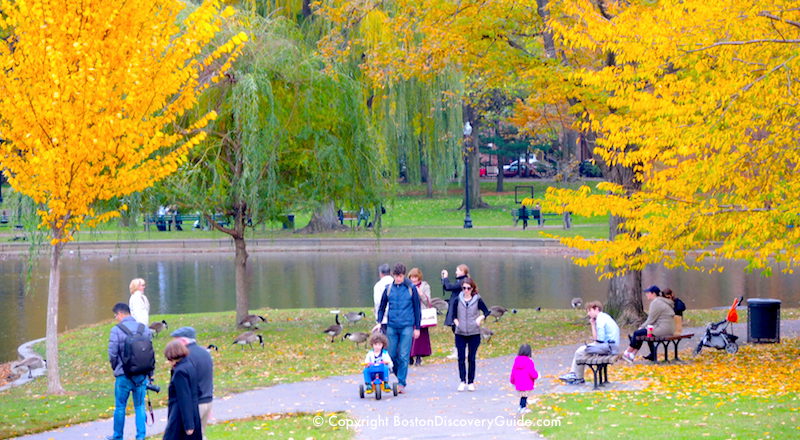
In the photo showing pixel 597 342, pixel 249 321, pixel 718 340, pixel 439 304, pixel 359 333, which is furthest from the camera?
pixel 439 304

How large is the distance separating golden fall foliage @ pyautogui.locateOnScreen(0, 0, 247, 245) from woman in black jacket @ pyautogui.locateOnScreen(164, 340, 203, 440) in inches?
229

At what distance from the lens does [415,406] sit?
12.0 metres

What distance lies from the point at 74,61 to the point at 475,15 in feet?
26.5

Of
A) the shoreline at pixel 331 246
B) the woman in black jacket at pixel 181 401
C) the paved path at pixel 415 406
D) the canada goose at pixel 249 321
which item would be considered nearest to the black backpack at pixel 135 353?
the paved path at pixel 415 406

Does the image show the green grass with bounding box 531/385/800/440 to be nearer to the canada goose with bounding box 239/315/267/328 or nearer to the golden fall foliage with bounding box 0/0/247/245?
the golden fall foliage with bounding box 0/0/247/245

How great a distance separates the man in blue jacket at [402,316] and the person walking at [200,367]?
14.3ft

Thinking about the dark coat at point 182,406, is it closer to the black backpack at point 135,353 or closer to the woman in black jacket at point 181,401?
the woman in black jacket at point 181,401

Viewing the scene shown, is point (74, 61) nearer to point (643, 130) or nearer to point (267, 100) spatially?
point (267, 100)

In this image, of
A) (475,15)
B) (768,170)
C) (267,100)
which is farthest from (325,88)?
(768,170)

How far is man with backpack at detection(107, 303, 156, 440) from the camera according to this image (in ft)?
34.1

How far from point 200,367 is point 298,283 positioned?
993 inches

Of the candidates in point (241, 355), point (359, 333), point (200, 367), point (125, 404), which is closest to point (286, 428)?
point (125, 404)

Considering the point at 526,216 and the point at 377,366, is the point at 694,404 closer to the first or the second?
the point at 377,366

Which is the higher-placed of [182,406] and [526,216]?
[526,216]
